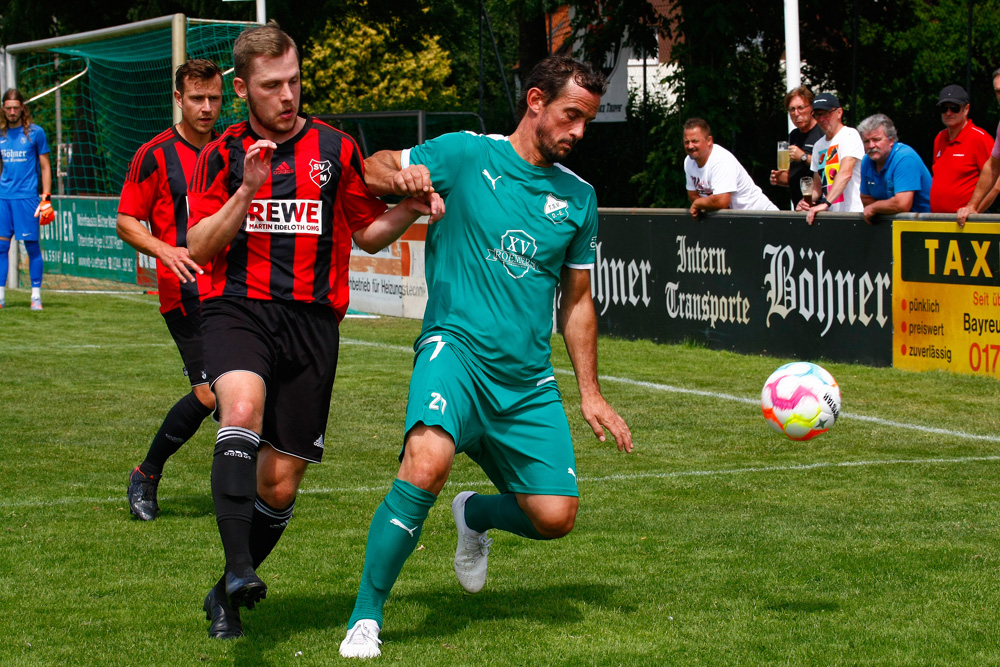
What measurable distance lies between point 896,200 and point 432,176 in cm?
737

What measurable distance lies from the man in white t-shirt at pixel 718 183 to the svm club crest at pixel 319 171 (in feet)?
27.1

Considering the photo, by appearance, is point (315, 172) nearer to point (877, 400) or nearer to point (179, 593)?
point (179, 593)

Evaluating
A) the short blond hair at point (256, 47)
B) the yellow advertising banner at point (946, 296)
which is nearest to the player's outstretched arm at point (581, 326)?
the short blond hair at point (256, 47)

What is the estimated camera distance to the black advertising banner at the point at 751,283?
11336 mm

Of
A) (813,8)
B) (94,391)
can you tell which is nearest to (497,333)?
(94,391)

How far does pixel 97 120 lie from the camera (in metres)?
21.7

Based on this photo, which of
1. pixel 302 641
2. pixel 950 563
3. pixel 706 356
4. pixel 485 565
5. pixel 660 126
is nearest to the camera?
pixel 302 641

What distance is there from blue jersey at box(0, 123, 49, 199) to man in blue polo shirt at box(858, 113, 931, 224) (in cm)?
1048

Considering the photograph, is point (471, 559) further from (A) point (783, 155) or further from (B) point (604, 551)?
(A) point (783, 155)

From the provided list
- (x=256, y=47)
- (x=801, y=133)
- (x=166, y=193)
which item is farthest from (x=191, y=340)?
(x=801, y=133)

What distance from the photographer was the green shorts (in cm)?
438

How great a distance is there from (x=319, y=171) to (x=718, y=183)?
851cm

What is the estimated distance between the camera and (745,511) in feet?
21.6

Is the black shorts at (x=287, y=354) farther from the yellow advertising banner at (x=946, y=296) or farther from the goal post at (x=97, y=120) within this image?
the goal post at (x=97, y=120)
